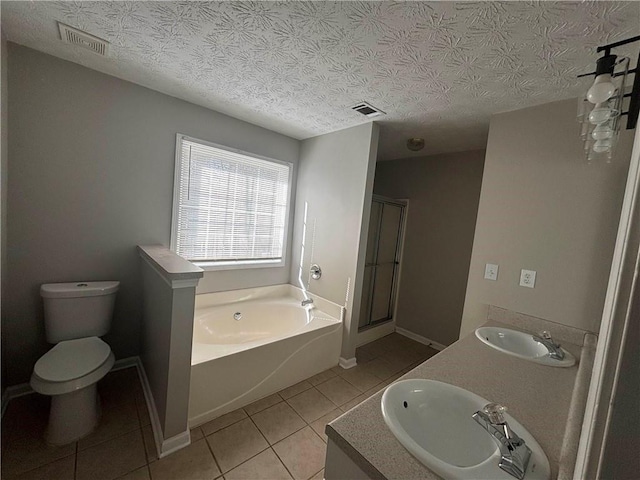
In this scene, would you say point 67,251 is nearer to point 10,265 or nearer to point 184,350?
point 10,265

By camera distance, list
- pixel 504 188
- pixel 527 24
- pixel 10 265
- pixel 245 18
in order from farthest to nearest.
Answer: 1. pixel 504 188
2. pixel 10 265
3. pixel 245 18
4. pixel 527 24

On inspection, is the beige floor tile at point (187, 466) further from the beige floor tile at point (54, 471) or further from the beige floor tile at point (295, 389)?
the beige floor tile at point (295, 389)

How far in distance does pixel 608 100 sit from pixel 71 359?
9.93ft

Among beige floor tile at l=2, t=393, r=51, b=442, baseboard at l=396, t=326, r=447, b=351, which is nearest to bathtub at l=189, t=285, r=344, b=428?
beige floor tile at l=2, t=393, r=51, b=442

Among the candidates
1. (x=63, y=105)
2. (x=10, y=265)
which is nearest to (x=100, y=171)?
(x=63, y=105)

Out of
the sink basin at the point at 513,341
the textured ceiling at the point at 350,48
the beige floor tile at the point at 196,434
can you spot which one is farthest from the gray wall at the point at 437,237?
the beige floor tile at the point at 196,434

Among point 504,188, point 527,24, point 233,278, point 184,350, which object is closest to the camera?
point 527,24

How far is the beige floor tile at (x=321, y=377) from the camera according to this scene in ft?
7.30

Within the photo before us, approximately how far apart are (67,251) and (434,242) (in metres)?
3.58

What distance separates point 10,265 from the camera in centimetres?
168

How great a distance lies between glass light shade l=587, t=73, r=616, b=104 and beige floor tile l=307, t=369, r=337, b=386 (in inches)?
96.7

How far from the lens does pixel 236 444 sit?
155 centimetres

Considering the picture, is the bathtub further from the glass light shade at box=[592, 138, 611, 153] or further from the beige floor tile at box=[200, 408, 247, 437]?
the glass light shade at box=[592, 138, 611, 153]

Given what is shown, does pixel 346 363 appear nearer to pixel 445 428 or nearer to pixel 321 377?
pixel 321 377
